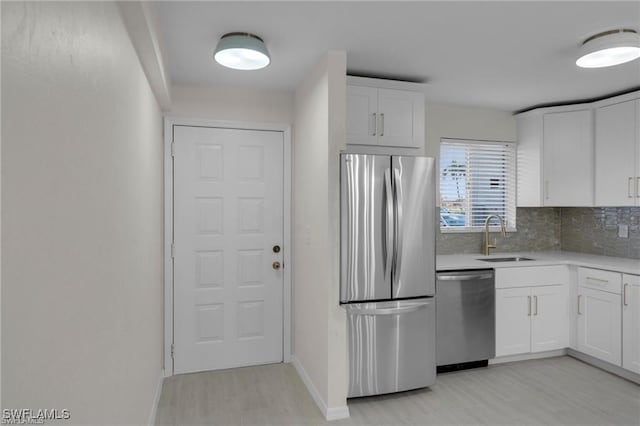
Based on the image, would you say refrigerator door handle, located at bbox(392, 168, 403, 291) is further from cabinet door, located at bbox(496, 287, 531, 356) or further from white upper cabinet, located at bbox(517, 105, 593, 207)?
white upper cabinet, located at bbox(517, 105, 593, 207)

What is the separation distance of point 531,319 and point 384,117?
2367 millimetres

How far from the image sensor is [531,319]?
356 centimetres

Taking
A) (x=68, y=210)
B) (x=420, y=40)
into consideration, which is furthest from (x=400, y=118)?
(x=68, y=210)

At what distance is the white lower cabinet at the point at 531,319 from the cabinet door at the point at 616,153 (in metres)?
1.00

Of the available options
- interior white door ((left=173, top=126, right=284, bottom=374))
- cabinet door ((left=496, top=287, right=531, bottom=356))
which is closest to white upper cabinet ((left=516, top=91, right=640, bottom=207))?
cabinet door ((left=496, top=287, right=531, bottom=356))

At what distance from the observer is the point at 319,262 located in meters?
2.86

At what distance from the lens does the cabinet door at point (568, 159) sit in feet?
12.5

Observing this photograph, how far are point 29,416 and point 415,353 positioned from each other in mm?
2664

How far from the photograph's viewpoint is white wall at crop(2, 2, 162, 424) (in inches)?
24.2

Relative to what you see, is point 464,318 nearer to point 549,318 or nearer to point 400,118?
point 549,318

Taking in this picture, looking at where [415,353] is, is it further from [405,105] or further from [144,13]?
[144,13]

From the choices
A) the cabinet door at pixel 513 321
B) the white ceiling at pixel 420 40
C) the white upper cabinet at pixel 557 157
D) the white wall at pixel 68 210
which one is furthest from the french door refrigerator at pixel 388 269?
the white upper cabinet at pixel 557 157

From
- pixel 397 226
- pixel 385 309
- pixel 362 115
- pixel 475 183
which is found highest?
pixel 362 115

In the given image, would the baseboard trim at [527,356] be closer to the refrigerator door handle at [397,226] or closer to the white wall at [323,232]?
the refrigerator door handle at [397,226]
